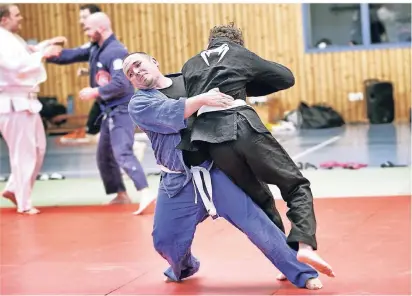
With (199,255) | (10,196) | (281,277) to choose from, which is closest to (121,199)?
(10,196)

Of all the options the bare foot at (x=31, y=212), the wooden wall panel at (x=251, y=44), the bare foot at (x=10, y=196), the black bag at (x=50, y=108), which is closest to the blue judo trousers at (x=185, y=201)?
the bare foot at (x=31, y=212)

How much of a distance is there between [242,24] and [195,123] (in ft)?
44.2

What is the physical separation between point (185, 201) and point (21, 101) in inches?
142

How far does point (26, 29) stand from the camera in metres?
18.8

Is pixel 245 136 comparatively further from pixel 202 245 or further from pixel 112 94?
pixel 112 94

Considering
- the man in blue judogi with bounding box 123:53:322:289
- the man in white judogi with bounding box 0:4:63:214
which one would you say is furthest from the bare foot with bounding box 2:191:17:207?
the man in blue judogi with bounding box 123:53:322:289

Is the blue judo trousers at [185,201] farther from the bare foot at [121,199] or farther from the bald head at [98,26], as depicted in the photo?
the bare foot at [121,199]

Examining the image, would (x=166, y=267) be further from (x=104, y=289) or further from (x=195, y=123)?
(x=195, y=123)

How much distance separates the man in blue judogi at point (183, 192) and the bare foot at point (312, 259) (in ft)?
0.66

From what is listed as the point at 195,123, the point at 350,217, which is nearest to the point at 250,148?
the point at 195,123

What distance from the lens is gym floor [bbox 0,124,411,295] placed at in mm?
4555

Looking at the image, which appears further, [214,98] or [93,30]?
[93,30]

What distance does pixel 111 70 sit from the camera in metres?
7.45

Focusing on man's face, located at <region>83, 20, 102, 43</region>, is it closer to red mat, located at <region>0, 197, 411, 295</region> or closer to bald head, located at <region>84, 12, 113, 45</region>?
bald head, located at <region>84, 12, 113, 45</region>
